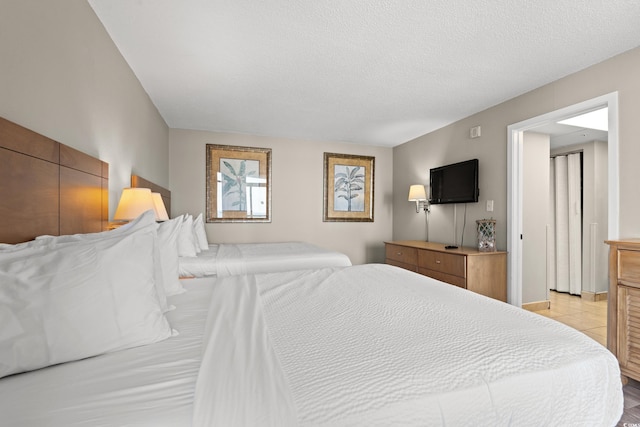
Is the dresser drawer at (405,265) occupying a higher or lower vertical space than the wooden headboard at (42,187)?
lower

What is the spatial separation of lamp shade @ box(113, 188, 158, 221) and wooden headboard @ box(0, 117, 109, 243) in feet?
0.47

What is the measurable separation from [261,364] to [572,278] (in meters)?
5.22

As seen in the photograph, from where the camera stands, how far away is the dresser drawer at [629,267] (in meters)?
1.93

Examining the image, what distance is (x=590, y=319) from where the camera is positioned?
3223 mm

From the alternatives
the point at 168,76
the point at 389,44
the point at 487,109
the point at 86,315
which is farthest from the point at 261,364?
the point at 487,109

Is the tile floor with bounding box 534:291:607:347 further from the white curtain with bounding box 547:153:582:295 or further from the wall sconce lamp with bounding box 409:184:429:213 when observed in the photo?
the wall sconce lamp with bounding box 409:184:429:213

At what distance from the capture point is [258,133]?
4.52 meters

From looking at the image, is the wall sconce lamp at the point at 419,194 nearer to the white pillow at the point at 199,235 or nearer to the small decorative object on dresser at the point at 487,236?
the small decorative object on dresser at the point at 487,236

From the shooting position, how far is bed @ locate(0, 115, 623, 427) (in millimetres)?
653

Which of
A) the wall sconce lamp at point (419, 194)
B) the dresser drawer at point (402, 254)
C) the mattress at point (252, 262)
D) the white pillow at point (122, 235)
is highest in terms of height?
the wall sconce lamp at point (419, 194)

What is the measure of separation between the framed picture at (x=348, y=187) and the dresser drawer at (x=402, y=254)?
0.94 meters

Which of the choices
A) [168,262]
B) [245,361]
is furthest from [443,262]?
[245,361]

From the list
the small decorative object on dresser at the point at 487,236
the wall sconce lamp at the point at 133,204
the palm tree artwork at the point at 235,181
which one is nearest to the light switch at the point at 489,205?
the small decorative object on dresser at the point at 487,236

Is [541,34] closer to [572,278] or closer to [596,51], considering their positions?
[596,51]
